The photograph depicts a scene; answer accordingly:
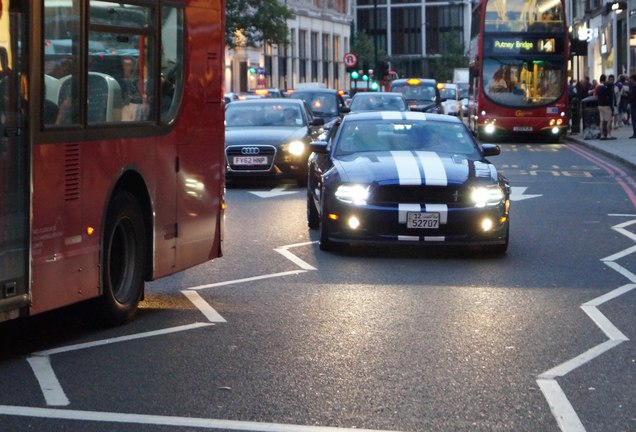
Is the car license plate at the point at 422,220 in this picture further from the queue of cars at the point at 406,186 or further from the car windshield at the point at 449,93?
the car windshield at the point at 449,93

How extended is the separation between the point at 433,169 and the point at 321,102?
22.5 metres

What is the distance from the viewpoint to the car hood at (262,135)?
24312mm

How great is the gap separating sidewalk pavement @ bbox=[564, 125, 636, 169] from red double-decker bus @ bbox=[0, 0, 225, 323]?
19366 millimetres

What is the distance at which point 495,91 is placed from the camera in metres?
42.7

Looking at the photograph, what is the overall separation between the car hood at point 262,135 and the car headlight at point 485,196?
10558 millimetres

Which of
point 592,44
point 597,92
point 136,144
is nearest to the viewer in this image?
point 136,144

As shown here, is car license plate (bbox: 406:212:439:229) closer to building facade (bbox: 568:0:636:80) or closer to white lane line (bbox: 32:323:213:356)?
white lane line (bbox: 32:323:213:356)

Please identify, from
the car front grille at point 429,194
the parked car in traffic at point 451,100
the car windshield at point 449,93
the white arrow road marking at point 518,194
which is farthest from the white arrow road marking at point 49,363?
the car windshield at point 449,93

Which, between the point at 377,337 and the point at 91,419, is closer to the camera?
the point at 91,419

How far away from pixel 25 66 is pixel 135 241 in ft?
6.67

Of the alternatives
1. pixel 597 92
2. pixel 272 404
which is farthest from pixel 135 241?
pixel 597 92

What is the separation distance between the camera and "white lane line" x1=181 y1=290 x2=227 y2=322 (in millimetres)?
10086

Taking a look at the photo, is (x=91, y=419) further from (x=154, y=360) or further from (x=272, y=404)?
(x=154, y=360)

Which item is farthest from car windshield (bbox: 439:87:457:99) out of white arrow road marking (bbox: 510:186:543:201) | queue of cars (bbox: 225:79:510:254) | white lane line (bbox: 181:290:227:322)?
white lane line (bbox: 181:290:227:322)
